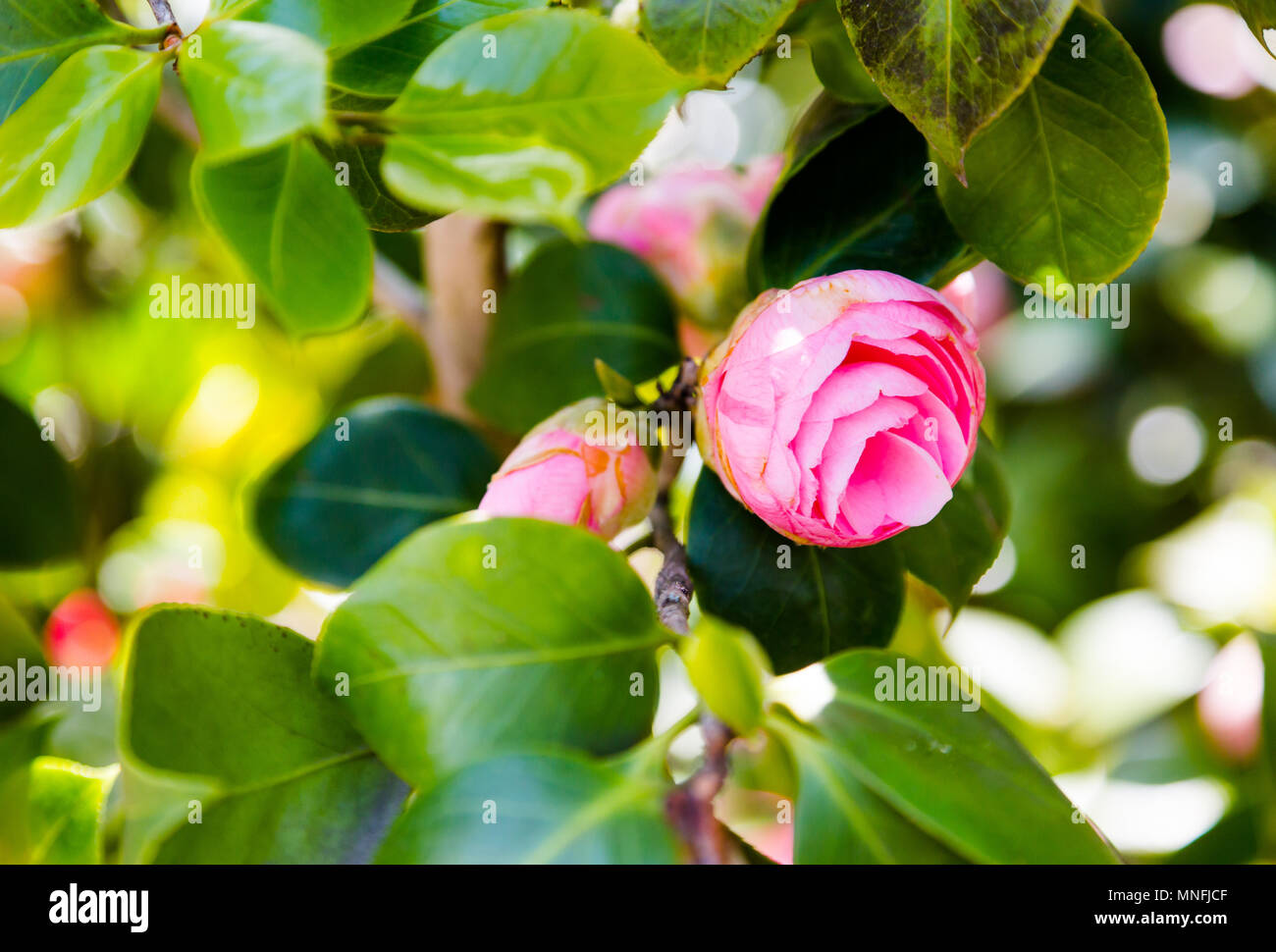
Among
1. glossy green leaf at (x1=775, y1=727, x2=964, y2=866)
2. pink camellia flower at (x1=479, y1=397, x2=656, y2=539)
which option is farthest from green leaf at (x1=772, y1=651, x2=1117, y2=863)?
pink camellia flower at (x1=479, y1=397, x2=656, y2=539)

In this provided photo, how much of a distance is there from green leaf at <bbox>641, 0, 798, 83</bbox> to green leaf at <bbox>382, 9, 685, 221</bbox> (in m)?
0.07

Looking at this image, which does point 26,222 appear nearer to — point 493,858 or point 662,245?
point 493,858

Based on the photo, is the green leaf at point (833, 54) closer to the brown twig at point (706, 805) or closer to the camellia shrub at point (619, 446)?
the camellia shrub at point (619, 446)

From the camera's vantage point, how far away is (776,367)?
38 cm

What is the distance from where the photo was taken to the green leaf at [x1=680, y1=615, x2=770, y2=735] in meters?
0.33

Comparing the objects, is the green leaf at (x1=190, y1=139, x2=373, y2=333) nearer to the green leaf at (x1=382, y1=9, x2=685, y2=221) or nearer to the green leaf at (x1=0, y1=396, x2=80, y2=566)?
the green leaf at (x1=382, y1=9, x2=685, y2=221)

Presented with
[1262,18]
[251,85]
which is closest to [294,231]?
[251,85]

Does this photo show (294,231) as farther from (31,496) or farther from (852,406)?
(31,496)

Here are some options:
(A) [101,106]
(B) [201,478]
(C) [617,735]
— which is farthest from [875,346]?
(B) [201,478]

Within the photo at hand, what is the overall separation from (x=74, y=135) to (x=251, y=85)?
3.5 inches

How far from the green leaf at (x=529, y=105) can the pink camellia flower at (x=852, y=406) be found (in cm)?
10

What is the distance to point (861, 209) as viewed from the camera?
1.56 feet

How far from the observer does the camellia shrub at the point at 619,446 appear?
0.33m

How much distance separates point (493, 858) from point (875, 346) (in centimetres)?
23
